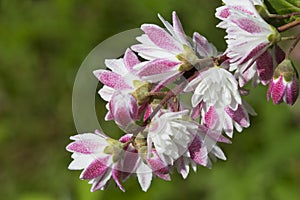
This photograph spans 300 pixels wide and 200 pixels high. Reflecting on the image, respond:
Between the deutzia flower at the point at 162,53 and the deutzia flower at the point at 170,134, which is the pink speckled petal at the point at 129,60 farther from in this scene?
the deutzia flower at the point at 170,134

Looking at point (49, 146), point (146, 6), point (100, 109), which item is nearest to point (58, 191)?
point (49, 146)

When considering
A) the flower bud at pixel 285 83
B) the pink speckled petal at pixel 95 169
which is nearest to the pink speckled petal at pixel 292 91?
the flower bud at pixel 285 83

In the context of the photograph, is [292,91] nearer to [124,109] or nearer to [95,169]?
[124,109]

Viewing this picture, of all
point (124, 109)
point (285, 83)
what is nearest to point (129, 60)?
point (124, 109)

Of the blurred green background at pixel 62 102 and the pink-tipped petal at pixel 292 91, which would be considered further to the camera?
the blurred green background at pixel 62 102

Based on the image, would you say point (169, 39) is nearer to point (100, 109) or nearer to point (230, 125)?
point (230, 125)
